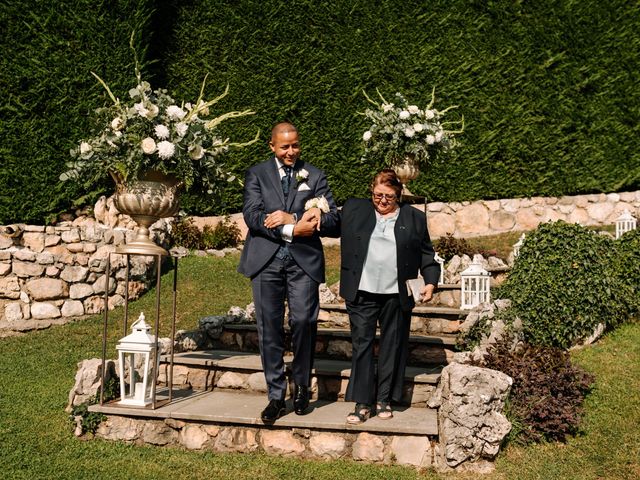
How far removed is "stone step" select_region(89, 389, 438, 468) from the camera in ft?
16.2

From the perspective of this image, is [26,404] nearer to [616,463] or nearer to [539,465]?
[539,465]

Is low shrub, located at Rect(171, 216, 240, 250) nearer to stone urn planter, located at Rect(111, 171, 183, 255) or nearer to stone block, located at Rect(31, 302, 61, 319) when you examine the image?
stone block, located at Rect(31, 302, 61, 319)

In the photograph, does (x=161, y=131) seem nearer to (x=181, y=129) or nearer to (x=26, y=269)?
(x=181, y=129)

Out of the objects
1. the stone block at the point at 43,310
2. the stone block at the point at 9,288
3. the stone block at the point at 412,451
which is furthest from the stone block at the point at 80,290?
the stone block at the point at 412,451

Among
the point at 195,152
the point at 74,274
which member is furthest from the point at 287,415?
the point at 74,274

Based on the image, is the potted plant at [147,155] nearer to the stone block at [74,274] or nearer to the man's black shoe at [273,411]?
the man's black shoe at [273,411]

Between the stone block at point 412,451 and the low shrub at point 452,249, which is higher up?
the low shrub at point 452,249

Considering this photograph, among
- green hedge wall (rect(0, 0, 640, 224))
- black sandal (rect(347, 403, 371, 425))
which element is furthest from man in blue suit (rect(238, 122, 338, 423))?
green hedge wall (rect(0, 0, 640, 224))

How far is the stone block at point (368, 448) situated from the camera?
16.3 feet

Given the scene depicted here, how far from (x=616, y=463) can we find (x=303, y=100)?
9.31m

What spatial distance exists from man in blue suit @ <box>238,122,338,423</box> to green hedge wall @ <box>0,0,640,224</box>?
624 centimetres

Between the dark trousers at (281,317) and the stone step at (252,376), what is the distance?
60 centimetres

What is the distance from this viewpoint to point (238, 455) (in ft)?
16.7

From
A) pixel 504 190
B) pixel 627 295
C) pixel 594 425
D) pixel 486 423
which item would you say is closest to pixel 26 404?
pixel 486 423
